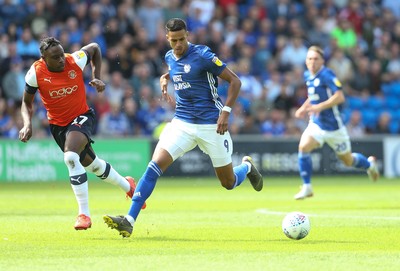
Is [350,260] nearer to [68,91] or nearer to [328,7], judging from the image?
[68,91]

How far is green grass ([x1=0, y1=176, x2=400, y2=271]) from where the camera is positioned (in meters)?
8.13

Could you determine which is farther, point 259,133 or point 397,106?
point 397,106

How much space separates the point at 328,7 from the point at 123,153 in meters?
9.42

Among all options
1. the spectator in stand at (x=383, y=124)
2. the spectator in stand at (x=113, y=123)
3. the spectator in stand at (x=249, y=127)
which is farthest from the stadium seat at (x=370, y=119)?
the spectator in stand at (x=113, y=123)

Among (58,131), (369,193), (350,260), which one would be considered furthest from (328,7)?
(350,260)

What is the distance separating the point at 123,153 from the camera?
915 inches

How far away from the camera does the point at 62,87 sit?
36.4 ft

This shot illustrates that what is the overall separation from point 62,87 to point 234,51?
15.2 meters

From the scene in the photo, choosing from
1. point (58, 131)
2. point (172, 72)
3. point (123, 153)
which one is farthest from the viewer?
point (123, 153)

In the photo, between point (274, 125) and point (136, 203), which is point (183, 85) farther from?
point (274, 125)

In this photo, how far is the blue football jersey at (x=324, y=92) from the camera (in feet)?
53.3

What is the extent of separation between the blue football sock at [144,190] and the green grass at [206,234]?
1.07 ft

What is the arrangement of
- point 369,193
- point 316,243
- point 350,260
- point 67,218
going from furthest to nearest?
1. point 369,193
2. point 67,218
3. point 316,243
4. point 350,260

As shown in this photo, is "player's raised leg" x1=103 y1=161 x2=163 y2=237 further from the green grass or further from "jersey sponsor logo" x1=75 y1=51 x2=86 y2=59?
"jersey sponsor logo" x1=75 y1=51 x2=86 y2=59
